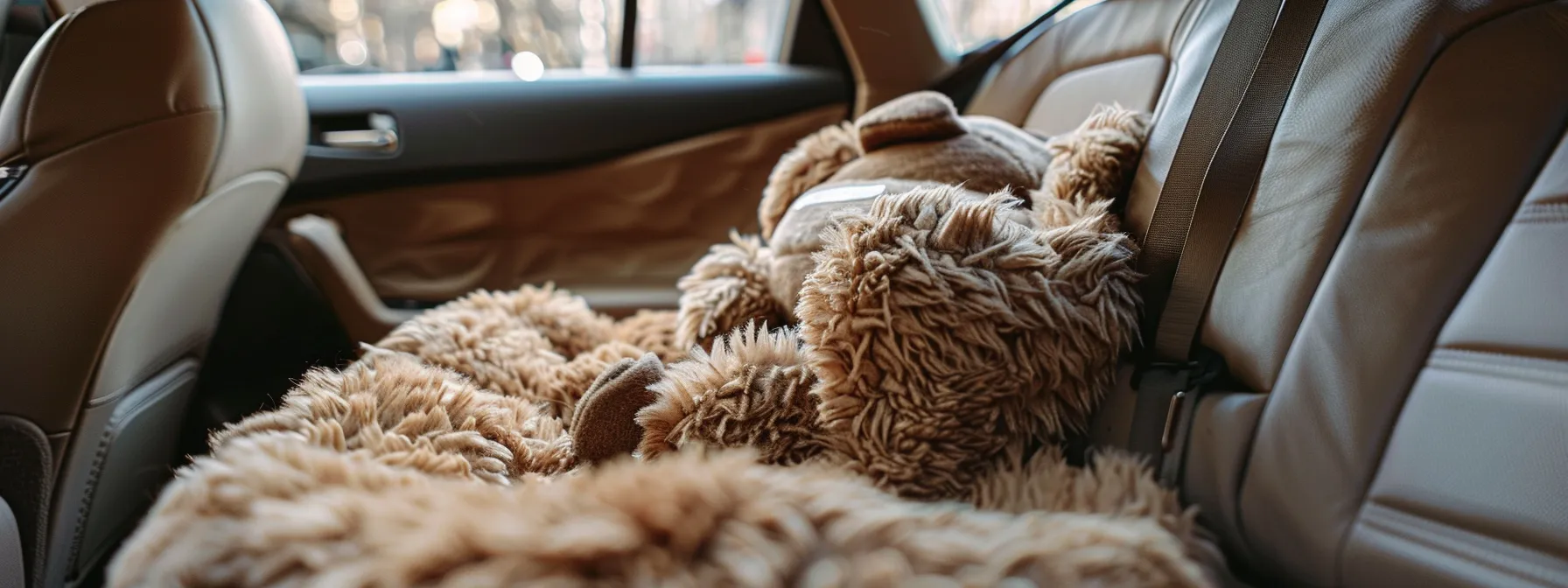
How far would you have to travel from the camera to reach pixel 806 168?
1.13 meters

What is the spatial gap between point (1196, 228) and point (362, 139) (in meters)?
1.55

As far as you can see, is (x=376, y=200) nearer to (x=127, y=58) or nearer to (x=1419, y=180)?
(x=127, y=58)

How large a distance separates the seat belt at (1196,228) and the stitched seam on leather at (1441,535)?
151mm

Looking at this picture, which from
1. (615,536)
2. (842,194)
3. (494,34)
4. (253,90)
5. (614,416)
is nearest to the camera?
(615,536)

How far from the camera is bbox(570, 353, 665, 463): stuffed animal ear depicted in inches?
31.2

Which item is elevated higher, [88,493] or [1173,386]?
[1173,386]

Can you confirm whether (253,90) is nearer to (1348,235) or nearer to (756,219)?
(756,219)

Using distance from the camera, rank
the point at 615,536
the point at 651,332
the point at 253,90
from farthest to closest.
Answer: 1. the point at 651,332
2. the point at 253,90
3. the point at 615,536

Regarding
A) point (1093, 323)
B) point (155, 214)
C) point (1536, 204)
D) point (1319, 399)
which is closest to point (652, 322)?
point (155, 214)

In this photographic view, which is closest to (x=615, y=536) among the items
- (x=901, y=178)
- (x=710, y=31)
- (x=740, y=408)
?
(x=740, y=408)

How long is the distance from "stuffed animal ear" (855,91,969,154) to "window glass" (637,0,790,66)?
35.3 inches

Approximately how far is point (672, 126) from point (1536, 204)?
1451 mm

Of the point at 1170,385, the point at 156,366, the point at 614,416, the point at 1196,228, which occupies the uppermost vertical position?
the point at 1196,228

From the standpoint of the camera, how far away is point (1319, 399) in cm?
64
